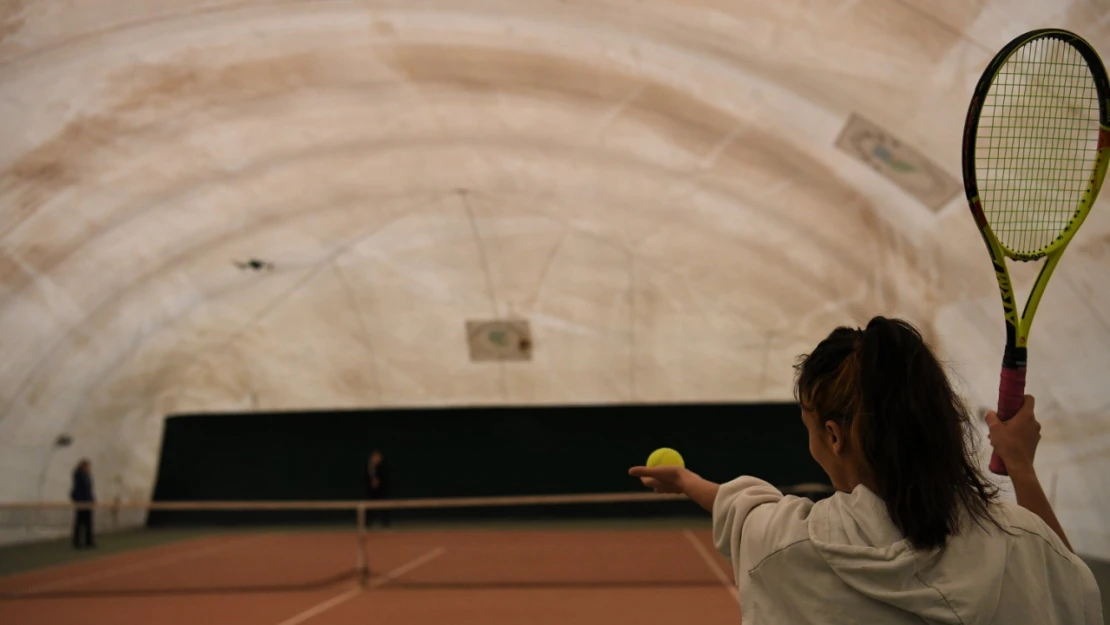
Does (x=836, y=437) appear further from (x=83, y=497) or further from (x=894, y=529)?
(x=83, y=497)

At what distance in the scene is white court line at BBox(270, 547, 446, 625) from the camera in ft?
25.7

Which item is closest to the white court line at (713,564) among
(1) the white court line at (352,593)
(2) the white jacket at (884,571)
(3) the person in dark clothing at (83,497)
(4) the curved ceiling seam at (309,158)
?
(1) the white court line at (352,593)

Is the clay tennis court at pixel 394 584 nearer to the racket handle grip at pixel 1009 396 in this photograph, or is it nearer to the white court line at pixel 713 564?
the white court line at pixel 713 564

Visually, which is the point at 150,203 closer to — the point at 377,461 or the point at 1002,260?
the point at 377,461

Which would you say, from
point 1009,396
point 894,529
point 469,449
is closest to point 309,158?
point 469,449

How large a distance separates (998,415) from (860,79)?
719 cm

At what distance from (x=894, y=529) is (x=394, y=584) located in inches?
359

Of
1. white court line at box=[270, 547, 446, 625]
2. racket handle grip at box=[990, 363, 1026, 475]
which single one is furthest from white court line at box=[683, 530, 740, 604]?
racket handle grip at box=[990, 363, 1026, 475]

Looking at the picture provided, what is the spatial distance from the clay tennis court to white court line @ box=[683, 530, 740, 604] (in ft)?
0.07

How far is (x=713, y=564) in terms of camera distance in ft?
36.8

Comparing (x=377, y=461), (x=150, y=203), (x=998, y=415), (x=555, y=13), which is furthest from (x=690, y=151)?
(x=998, y=415)

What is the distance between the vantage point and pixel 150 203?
12.5m

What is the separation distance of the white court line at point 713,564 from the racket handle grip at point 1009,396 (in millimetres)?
5274

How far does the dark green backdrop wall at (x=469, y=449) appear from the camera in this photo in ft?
61.0
